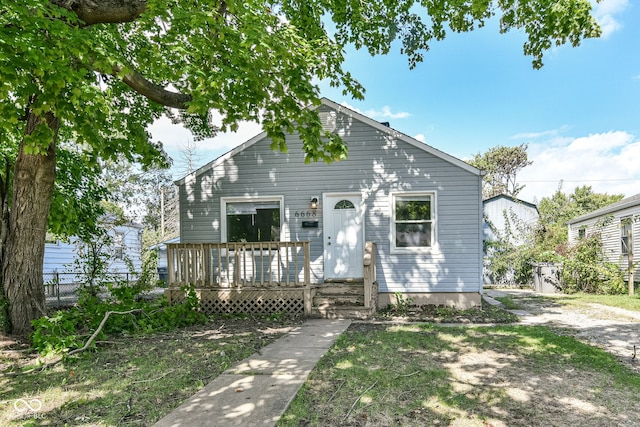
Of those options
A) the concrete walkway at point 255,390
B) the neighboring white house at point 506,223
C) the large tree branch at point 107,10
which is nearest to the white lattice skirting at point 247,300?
the concrete walkway at point 255,390

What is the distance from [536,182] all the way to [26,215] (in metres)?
40.8

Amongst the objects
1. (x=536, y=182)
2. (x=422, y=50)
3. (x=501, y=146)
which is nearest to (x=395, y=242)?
(x=422, y=50)

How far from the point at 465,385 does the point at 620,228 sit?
15525 mm

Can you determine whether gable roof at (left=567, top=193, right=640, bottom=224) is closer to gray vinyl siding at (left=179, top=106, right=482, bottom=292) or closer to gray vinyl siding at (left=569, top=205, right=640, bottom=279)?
gray vinyl siding at (left=569, top=205, right=640, bottom=279)

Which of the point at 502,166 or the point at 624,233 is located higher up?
the point at 502,166

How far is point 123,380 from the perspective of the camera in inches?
151

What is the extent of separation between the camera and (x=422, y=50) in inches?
392

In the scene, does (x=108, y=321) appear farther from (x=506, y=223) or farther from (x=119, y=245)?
(x=506, y=223)

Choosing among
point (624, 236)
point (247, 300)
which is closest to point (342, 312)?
point (247, 300)

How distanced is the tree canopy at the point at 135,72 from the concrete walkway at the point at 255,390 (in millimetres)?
2840

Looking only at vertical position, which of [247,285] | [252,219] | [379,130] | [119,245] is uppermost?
[379,130]

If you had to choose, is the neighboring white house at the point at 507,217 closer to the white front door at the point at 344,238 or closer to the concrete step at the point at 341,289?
the white front door at the point at 344,238

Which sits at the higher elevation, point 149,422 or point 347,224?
point 347,224

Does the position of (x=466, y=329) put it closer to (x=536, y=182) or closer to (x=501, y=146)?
(x=501, y=146)
